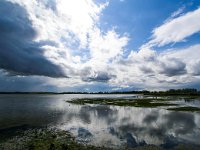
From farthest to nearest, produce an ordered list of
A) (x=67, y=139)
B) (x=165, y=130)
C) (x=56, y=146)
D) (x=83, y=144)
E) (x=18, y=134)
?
(x=165, y=130) < (x=18, y=134) < (x=67, y=139) < (x=83, y=144) < (x=56, y=146)

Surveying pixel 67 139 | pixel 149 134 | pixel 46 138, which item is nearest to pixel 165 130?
pixel 149 134

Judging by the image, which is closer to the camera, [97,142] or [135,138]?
[97,142]

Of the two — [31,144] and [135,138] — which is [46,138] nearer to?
[31,144]

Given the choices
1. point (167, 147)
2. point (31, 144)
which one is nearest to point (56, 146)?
point (31, 144)

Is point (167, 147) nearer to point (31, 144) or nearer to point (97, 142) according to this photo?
point (97, 142)

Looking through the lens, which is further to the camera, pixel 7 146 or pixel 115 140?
pixel 115 140

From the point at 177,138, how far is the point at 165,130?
5.86 meters

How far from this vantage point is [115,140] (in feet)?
91.4

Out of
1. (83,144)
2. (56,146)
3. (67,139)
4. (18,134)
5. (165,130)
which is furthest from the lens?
(165,130)

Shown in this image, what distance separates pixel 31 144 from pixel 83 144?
21.0 ft

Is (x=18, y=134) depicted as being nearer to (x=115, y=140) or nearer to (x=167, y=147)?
(x=115, y=140)

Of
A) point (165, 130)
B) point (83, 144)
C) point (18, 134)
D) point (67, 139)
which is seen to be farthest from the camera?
point (165, 130)

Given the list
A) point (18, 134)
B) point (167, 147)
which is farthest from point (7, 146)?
point (167, 147)

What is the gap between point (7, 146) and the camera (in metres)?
23.7
